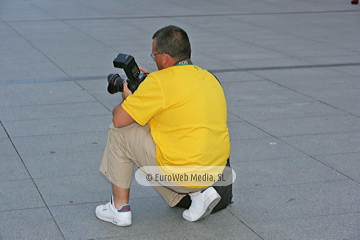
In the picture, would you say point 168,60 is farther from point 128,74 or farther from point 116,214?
point 116,214

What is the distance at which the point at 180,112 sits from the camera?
338 centimetres

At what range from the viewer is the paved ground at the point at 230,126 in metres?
3.74

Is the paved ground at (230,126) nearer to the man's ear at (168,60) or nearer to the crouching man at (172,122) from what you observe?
the crouching man at (172,122)

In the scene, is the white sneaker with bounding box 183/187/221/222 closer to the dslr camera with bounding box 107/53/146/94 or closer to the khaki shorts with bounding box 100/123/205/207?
the khaki shorts with bounding box 100/123/205/207

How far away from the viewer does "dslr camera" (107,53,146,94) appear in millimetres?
3479

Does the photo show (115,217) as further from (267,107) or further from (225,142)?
(267,107)

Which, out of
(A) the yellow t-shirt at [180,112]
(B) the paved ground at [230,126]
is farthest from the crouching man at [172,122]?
(B) the paved ground at [230,126]

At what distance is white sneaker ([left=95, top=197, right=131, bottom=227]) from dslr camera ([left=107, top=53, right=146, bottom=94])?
76 cm

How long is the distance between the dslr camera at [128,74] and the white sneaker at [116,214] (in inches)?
29.8

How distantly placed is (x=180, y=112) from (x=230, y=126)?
97.9 inches

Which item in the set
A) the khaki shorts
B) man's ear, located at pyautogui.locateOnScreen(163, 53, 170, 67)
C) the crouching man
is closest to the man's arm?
the crouching man

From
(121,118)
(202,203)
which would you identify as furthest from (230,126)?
(121,118)

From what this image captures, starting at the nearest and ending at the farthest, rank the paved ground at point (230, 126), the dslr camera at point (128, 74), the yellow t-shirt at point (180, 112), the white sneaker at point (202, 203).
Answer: the yellow t-shirt at point (180, 112)
the dslr camera at point (128, 74)
the white sneaker at point (202, 203)
the paved ground at point (230, 126)

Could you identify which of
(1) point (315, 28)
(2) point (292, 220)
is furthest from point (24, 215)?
(1) point (315, 28)
